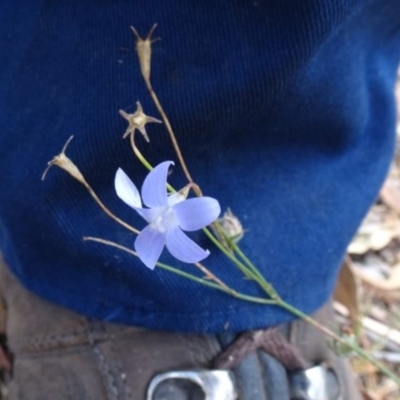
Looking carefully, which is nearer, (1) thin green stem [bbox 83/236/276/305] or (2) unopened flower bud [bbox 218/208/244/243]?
(1) thin green stem [bbox 83/236/276/305]

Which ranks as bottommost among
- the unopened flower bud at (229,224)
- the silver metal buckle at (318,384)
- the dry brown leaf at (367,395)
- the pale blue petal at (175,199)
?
the dry brown leaf at (367,395)

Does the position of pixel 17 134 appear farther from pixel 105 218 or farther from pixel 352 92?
pixel 352 92

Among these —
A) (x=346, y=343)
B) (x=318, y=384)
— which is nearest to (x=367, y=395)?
(x=318, y=384)

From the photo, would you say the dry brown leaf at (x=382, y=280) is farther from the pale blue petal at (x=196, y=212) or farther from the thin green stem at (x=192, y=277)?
the pale blue petal at (x=196, y=212)

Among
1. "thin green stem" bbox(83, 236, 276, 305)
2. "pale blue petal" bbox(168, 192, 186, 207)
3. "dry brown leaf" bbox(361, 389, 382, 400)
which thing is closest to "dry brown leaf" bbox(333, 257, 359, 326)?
"dry brown leaf" bbox(361, 389, 382, 400)

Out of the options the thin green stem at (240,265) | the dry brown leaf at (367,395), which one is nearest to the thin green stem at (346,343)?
the thin green stem at (240,265)

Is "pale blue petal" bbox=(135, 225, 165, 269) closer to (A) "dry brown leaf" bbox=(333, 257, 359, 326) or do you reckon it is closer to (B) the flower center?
(B) the flower center
